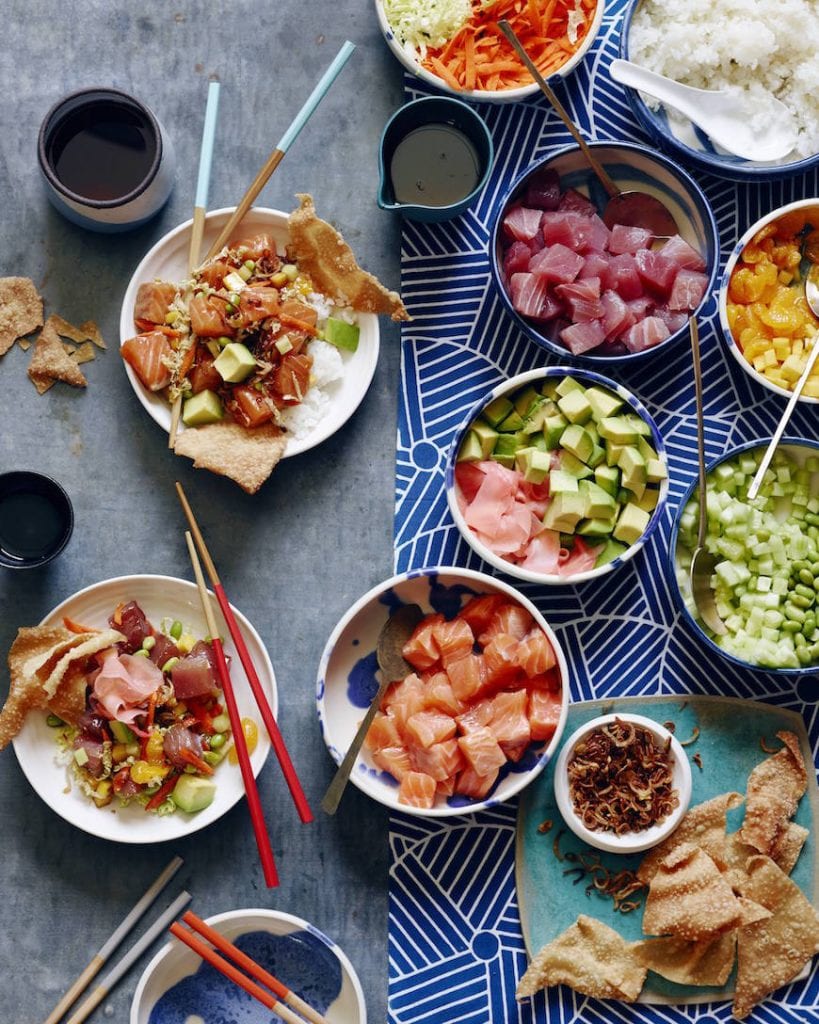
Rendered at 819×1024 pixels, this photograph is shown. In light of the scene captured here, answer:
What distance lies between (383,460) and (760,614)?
44.6 inches

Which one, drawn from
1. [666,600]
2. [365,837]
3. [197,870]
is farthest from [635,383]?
[197,870]

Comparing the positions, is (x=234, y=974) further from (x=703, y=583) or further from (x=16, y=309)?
(x=16, y=309)

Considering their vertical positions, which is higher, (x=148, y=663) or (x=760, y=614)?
(x=760, y=614)

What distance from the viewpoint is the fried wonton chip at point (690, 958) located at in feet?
9.19

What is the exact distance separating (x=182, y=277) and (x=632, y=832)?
1989mm

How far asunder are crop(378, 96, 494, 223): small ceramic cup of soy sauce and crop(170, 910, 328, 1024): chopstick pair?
2024 millimetres

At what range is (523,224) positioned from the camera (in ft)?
9.10

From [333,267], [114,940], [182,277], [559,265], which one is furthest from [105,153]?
[114,940]

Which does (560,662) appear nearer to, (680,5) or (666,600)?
(666,600)

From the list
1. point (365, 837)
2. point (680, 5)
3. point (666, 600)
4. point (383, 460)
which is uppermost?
point (680, 5)

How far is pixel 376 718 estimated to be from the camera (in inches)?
109

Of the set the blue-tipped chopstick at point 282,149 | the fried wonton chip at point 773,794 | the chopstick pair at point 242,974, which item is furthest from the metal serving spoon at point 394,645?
the blue-tipped chopstick at point 282,149

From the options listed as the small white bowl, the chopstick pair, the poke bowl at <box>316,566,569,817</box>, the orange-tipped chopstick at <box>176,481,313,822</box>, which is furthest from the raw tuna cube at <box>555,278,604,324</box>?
the chopstick pair

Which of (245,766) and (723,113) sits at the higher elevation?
(723,113)
